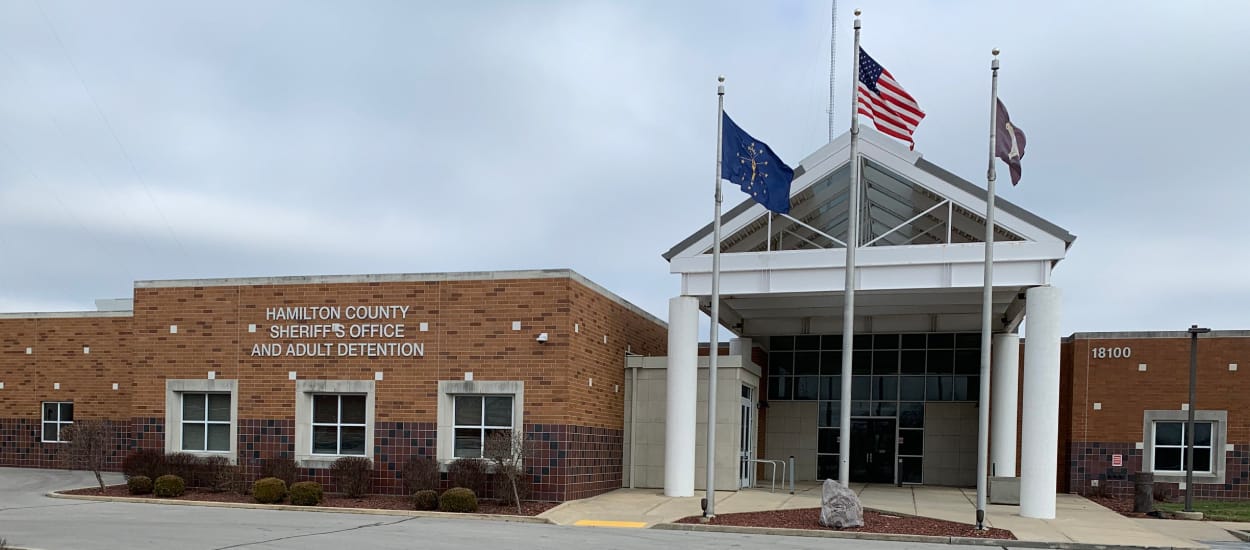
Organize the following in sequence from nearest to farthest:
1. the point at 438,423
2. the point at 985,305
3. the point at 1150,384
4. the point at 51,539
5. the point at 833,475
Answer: the point at 51,539 < the point at 985,305 < the point at 438,423 < the point at 1150,384 < the point at 833,475

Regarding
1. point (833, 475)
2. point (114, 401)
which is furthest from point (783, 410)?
point (114, 401)

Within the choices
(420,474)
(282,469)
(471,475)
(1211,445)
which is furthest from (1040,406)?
(282,469)

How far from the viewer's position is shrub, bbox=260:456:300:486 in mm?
22266

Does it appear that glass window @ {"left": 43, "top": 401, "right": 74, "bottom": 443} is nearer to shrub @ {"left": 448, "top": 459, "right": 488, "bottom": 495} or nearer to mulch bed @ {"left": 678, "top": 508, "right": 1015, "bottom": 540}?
shrub @ {"left": 448, "top": 459, "right": 488, "bottom": 495}

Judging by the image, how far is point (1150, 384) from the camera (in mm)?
27531

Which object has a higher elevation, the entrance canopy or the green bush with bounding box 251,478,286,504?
the entrance canopy

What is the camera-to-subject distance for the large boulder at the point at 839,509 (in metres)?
18.1

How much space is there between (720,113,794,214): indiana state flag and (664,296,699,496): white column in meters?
4.37

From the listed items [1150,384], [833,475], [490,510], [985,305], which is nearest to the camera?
[985,305]

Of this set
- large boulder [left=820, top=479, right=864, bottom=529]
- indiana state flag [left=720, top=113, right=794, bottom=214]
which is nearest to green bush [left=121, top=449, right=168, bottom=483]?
indiana state flag [left=720, top=113, right=794, bottom=214]

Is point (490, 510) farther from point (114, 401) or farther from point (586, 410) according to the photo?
point (114, 401)

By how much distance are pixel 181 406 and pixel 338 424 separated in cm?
419

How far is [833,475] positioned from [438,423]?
14955mm

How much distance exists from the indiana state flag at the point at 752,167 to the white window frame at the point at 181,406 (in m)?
12.5
